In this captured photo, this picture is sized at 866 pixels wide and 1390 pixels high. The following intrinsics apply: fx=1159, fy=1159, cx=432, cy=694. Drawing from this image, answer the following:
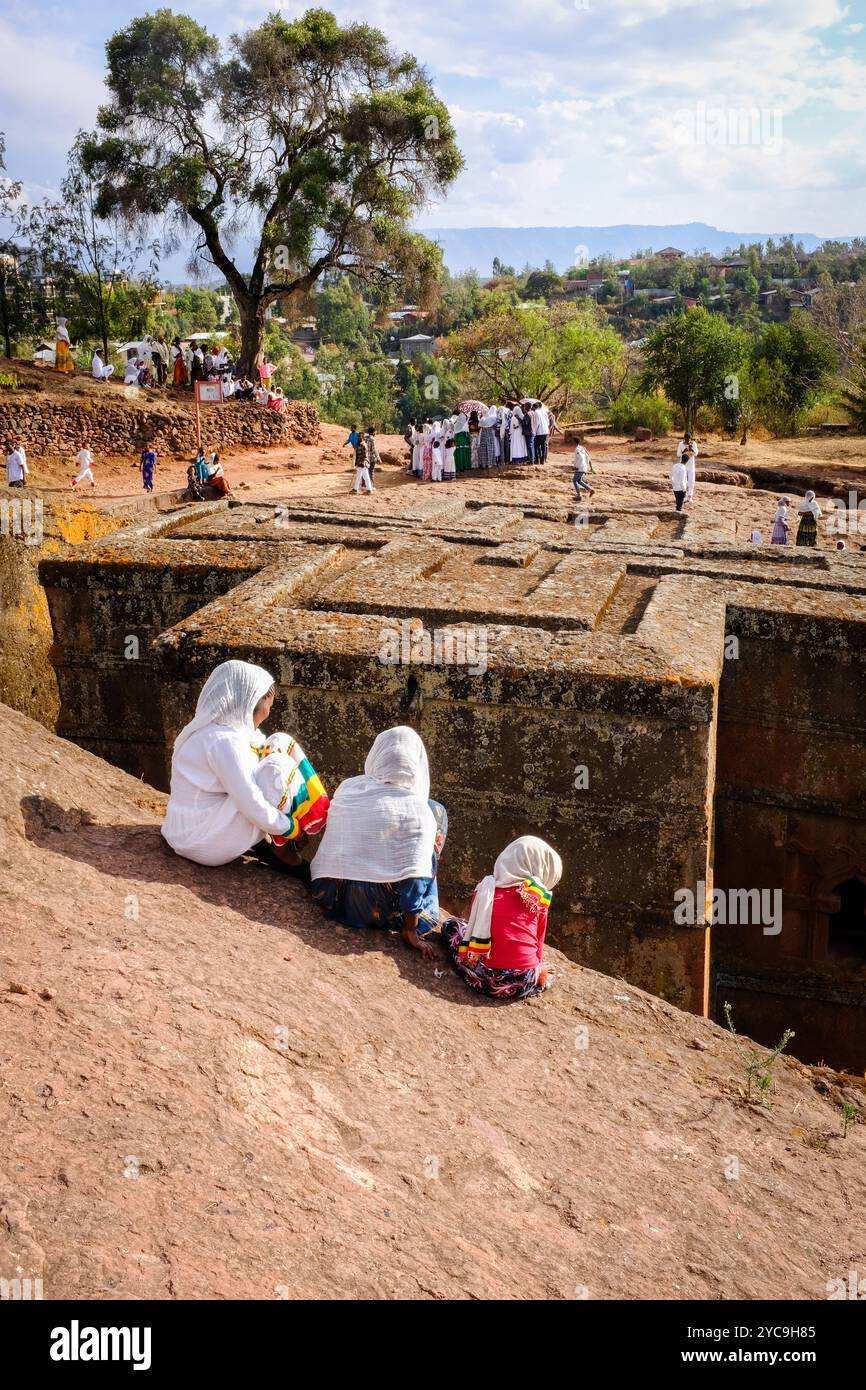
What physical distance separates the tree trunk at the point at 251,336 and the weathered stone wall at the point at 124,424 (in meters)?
2.67

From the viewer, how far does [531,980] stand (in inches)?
186

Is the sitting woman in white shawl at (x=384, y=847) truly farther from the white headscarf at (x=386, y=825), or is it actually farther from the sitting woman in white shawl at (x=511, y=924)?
the sitting woman in white shawl at (x=511, y=924)

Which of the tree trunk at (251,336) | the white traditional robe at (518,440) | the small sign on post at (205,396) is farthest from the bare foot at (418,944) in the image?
the tree trunk at (251,336)

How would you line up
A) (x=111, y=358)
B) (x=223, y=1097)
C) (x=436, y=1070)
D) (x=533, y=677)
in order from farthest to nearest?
(x=111, y=358) → (x=533, y=677) → (x=436, y=1070) → (x=223, y=1097)

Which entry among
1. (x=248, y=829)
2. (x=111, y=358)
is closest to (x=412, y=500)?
(x=248, y=829)

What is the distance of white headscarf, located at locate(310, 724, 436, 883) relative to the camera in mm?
4680

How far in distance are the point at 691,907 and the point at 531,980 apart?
143cm

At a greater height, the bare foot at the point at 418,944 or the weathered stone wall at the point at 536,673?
the weathered stone wall at the point at 536,673

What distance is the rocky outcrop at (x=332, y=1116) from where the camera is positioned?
279cm

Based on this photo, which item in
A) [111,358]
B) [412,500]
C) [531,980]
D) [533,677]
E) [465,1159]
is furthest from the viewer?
[111,358]

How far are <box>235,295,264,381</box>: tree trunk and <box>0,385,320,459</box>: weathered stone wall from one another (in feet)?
8.75

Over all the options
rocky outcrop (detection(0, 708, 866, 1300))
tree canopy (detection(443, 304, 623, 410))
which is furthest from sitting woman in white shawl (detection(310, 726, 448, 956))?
tree canopy (detection(443, 304, 623, 410))

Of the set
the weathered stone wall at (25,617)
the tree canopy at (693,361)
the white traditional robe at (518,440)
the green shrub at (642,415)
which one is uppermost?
the tree canopy at (693,361)
